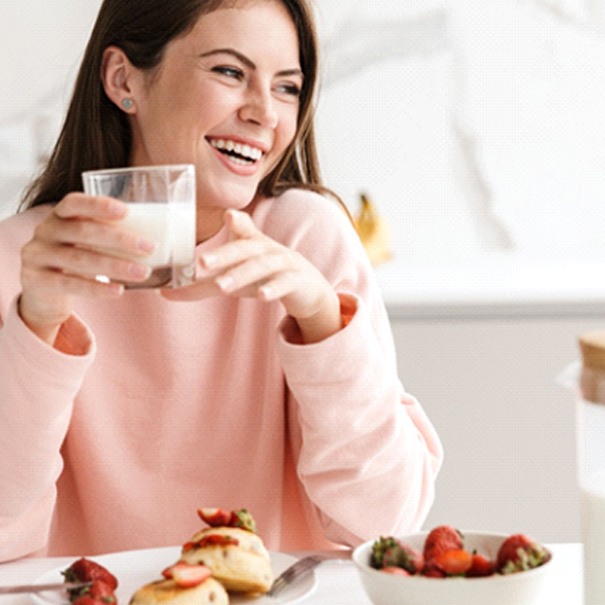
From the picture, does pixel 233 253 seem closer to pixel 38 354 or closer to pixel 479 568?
pixel 38 354

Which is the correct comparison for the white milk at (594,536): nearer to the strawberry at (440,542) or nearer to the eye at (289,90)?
the strawberry at (440,542)

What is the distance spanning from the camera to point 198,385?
1607mm

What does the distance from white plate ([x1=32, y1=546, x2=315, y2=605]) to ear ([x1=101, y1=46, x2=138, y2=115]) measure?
2.16ft

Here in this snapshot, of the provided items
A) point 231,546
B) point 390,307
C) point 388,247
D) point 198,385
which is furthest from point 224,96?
point 388,247

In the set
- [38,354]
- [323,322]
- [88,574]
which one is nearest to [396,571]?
[88,574]

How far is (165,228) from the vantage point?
3.68ft

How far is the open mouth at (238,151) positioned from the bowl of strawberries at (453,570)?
0.65 m

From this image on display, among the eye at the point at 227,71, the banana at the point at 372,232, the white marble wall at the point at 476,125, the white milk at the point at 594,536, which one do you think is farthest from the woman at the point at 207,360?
the white marble wall at the point at 476,125

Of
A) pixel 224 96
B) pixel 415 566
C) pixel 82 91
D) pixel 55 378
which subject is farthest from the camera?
pixel 82 91

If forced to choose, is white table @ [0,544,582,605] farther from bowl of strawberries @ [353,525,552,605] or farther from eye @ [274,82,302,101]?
eye @ [274,82,302,101]

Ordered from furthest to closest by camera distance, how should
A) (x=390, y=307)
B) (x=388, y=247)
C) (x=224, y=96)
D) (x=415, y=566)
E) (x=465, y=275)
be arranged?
1. (x=388, y=247)
2. (x=465, y=275)
3. (x=390, y=307)
4. (x=224, y=96)
5. (x=415, y=566)

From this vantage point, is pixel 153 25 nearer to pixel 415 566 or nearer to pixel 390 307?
pixel 415 566

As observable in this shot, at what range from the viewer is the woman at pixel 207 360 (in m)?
1.41

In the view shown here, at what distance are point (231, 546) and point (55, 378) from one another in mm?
→ 322
